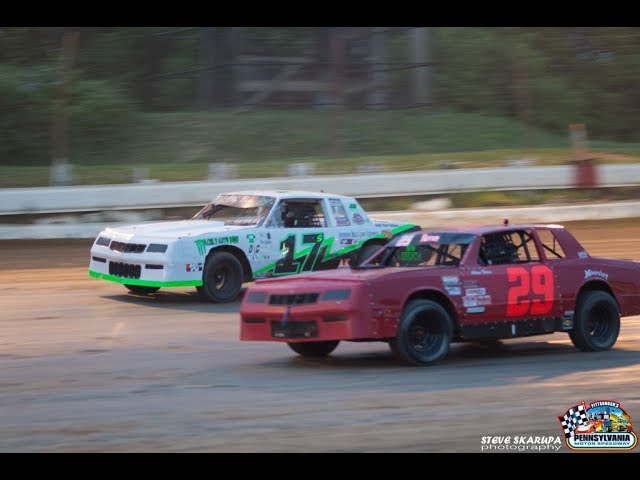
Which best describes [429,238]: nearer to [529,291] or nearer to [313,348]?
[529,291]

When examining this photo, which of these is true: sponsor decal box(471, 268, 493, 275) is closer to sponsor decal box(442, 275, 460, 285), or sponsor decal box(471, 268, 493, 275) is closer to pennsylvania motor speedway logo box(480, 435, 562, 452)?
sponsor decal box(442, 275, 460, 285)

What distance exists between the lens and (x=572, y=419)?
6.88 m

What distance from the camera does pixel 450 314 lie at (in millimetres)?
9352

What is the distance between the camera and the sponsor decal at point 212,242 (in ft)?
43.5

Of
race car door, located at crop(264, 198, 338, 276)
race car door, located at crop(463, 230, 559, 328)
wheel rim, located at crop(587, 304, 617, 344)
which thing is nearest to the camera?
race car door, located at crop(463, 230, 559, 328)

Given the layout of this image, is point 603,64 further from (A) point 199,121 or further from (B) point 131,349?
(B) point 131,349

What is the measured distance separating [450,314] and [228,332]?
302cm

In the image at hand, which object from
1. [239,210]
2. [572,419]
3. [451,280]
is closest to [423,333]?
[451,280]

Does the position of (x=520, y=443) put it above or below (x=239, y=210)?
below

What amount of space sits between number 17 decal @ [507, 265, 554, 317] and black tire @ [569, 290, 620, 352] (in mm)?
411

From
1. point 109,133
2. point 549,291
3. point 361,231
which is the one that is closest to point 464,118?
point 109,133

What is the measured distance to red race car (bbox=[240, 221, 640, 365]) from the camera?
350 inches

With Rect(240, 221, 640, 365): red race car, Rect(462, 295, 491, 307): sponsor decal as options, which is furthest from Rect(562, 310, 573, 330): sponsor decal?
Rect(462, 295, 491, 307): sponsor decal

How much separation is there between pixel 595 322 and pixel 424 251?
1.91m
